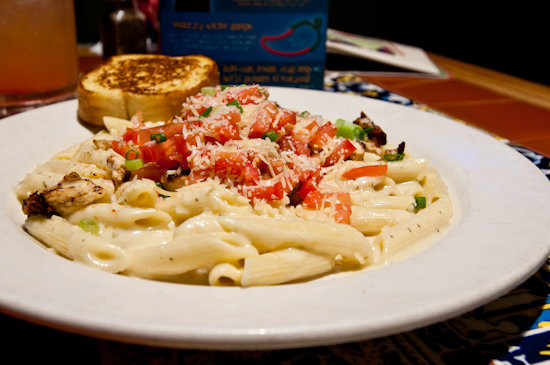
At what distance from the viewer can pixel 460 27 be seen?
30.3 ft

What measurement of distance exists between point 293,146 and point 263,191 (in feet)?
1.19

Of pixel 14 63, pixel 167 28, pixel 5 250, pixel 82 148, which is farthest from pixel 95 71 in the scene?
pixel 5 250

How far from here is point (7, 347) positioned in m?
1.42

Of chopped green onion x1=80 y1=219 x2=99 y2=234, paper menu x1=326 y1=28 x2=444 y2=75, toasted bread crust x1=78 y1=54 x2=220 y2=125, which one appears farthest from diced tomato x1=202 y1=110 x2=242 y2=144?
paper menu x1=326 y1=28 x2=444 y2=75

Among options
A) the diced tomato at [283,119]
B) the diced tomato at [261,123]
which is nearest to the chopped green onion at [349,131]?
the diced tomato at [283,119]

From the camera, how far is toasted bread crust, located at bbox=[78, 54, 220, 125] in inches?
119

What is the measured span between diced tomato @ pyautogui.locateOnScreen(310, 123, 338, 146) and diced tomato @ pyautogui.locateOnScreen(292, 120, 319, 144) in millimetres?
44

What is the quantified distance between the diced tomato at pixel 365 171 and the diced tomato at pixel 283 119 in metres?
0.37

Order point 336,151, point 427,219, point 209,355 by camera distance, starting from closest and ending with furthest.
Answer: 1. point 209,355
2. point 427,219
3. point 336,151

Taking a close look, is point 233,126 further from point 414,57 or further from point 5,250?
point 414,57

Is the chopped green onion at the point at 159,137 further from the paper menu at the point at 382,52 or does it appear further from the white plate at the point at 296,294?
the paper menu at the point at 382,52

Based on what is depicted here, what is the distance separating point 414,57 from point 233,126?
12.3 feet

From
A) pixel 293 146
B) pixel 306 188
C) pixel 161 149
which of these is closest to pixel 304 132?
pixel 293 146

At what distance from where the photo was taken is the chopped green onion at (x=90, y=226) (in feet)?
6.18
